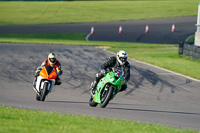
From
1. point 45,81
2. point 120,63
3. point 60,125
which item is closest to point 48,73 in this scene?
point 45,81

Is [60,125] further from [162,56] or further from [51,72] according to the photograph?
[162,56]

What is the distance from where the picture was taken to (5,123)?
25.7ft

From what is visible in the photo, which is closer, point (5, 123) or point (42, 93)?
point (5, 123)

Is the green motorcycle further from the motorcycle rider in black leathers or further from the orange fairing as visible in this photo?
the orange fairing

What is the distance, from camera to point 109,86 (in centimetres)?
1142

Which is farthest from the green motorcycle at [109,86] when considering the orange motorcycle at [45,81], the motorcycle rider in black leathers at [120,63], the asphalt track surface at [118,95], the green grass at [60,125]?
the green grass at [60,125]

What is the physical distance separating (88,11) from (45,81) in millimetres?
41810

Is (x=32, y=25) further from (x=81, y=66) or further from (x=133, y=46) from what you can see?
(x=81, y=66)

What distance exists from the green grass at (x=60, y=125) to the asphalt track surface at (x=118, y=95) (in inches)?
57.4

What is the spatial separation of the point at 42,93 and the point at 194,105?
4.27 m

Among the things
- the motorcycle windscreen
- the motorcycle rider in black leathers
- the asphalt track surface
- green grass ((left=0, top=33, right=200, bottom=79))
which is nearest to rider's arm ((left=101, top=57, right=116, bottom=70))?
the motorcycle rider in black leathers

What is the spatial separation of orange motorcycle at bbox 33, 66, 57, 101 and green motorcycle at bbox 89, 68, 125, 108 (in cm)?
181

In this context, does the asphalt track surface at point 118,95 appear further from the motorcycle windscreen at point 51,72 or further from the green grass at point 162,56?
the green grass at point 162,56

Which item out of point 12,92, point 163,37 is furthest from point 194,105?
point 163,37
